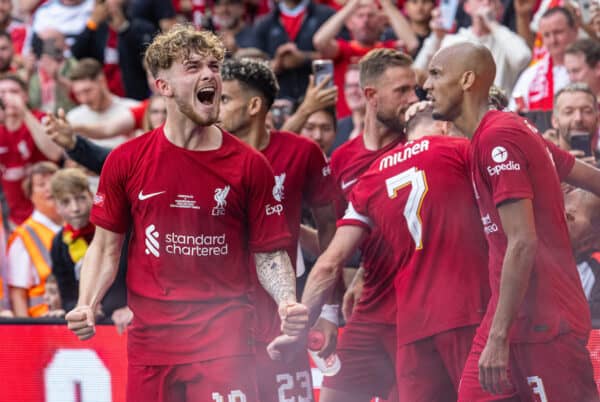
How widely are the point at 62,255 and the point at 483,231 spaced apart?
12.9ft

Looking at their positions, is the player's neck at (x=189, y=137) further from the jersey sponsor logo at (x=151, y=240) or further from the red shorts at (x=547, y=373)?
the red shorts at (x=547, y=373)

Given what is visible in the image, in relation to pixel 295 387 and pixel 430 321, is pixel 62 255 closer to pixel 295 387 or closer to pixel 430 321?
pixel 295 387

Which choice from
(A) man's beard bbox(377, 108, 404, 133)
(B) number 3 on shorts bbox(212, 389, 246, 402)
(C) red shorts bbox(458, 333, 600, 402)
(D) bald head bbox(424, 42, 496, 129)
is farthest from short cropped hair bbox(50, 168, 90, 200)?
(C) red shorts bbox(458, 333, 600, 402)

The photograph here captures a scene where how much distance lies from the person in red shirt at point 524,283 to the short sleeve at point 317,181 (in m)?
1.64

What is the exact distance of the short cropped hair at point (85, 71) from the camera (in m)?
11.6

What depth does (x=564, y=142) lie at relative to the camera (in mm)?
7617

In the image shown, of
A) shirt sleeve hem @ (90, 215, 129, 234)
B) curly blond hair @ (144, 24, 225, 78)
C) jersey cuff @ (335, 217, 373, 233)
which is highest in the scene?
curly blond hair @ (144, 24, 225, 78)

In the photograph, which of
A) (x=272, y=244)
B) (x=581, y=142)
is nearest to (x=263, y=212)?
(x=272, y=244)

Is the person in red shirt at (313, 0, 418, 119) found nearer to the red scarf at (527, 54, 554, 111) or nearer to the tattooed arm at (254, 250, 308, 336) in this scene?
the red scarf at (527, 54, 554, 111)

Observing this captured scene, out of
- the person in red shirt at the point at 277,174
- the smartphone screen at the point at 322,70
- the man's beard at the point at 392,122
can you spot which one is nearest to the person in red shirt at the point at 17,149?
the smartphone screen at the point at 322,70

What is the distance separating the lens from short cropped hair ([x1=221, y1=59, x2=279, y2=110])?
278 inches

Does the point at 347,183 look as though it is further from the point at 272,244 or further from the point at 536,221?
the point at 536,221

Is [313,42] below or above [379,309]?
above

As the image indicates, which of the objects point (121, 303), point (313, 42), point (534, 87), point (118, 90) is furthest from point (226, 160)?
point (118, 90)
